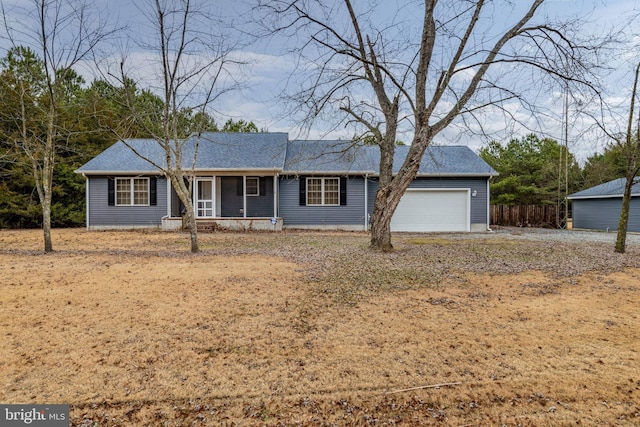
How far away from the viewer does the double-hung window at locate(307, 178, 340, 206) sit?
15.6m

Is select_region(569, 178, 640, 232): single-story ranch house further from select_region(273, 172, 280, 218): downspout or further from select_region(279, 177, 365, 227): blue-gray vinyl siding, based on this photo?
select_region(273, 172, 280, 218): downspout

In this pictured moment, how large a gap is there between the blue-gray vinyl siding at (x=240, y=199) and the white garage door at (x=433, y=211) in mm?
5931

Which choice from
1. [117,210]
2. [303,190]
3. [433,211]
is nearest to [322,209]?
[303,190]

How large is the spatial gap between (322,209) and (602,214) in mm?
15164

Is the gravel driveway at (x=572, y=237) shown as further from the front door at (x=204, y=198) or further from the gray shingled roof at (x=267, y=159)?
the front door at (x=204, y=198)

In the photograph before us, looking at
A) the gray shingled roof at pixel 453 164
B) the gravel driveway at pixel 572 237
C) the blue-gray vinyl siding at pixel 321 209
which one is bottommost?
the gravel driveway at pixel 572 237

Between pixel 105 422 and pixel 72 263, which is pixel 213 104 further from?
pixel 105 422

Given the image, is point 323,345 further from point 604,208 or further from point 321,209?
point 604,208

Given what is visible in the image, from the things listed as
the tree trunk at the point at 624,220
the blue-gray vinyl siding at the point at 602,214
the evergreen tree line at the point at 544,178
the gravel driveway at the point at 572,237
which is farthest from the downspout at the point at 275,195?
the blue-gray vinyl siding at the point at 602,214

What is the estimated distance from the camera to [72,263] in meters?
7.18

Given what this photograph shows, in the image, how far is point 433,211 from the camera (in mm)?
16188

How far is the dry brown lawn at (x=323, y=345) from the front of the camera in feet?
7.66

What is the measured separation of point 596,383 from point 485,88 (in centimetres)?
730

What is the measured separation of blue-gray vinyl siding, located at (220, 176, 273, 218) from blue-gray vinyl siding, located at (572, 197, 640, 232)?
1733cm
